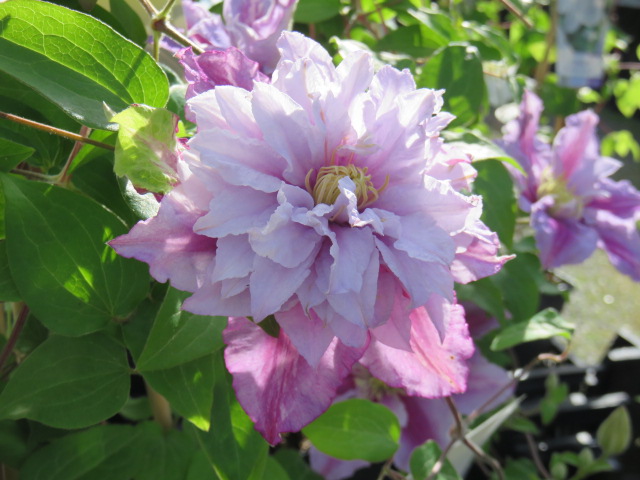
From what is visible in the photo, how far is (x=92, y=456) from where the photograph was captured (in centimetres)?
42

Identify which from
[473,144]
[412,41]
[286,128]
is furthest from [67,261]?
[412,41]

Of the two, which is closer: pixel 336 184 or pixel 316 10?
pixel 336 184

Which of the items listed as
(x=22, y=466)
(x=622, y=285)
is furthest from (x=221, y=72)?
(x=622, y=285)

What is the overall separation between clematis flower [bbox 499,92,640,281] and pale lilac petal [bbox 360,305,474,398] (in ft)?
0.91

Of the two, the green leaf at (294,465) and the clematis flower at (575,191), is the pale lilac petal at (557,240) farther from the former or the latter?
the green leaf at (294,465)

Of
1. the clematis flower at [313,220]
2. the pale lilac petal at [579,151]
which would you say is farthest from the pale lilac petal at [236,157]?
the pale lilac petal at [579,151]

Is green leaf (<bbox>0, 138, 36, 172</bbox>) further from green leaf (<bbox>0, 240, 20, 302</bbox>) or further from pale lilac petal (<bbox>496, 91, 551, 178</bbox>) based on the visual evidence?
pale lilac petal (<bbox>496, 91, 551, 178</bbox>)

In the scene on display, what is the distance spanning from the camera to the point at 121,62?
0.30 metres

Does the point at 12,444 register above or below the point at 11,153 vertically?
below

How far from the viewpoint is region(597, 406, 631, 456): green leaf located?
26.0 inches

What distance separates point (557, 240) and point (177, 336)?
37 centimetres

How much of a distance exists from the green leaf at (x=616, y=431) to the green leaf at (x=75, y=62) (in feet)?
1.87

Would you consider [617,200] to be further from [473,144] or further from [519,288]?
[473,144]

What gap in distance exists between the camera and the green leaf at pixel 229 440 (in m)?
0.33
